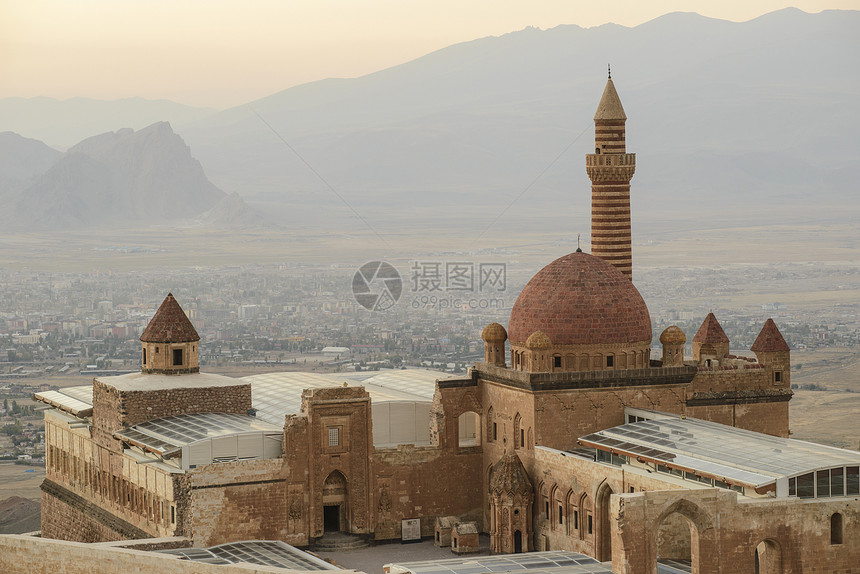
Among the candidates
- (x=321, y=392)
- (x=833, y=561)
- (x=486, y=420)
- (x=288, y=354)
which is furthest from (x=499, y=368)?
(x=288, y=354)

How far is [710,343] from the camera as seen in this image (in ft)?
232

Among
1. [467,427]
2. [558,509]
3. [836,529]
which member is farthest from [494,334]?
[836,529]

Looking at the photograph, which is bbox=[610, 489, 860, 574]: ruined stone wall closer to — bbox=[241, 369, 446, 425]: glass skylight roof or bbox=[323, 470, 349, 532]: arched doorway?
bbox=[323, 470, 349, 532]: arched doorway

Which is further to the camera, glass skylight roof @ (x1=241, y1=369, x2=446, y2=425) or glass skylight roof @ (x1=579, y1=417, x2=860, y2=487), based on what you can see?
glass skylight roof @ (x1=241, y1=369, x2=446, y2=425)

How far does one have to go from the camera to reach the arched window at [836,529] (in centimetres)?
5088

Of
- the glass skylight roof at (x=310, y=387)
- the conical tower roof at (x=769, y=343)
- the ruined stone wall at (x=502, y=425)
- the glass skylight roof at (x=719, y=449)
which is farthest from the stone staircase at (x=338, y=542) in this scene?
the conical tower roof at (x=769, y=343)

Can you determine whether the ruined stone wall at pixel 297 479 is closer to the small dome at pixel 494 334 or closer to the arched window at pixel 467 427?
the arched window at pixel 467 427

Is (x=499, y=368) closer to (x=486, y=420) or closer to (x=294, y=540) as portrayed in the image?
(x=486, y=420)

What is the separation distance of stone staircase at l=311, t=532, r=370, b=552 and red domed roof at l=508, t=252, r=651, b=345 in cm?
Result: 1045

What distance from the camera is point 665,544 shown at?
185 feet

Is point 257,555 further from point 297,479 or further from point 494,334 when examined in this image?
point 494,334

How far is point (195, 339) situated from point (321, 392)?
31.4 feet

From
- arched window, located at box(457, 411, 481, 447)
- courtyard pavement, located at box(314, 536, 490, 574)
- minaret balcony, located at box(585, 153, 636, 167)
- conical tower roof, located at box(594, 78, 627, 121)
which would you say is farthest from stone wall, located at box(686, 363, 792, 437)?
conical tower roof, located at box(594, 78, 627, 121)

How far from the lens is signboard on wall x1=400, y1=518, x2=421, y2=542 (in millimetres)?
63188
